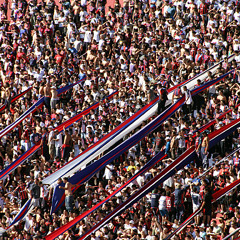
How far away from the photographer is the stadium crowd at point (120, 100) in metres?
26.3

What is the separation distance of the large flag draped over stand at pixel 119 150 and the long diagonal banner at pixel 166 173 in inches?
66.0

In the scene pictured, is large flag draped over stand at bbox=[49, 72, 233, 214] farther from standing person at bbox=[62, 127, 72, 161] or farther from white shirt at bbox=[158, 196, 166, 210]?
standing person at bbox=[62, 127, 72, 161]

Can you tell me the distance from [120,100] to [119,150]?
449cm

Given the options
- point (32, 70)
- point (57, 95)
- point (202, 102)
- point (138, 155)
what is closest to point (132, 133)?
point (138, 155)

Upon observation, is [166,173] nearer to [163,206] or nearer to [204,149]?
[163,206]

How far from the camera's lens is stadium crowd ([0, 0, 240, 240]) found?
1035 inches

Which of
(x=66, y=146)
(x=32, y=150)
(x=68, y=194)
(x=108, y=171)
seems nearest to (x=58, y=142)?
(x=66, y=146)

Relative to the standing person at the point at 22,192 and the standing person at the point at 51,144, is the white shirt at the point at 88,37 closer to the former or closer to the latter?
the standing person at the point at 51,144

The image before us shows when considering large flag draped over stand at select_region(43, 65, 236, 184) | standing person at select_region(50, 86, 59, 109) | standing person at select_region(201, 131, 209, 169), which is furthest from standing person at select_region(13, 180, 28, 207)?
standing person at select_region(201, 131, 209, 169)

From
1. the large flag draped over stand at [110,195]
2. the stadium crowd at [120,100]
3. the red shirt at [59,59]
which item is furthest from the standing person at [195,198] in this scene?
the red shirt at [59,59]

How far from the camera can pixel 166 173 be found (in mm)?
26484

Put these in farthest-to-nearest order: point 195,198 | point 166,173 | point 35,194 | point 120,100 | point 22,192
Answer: point 120,100 < point 22,192 < point 35,194 < point 166,173 < point 195,198

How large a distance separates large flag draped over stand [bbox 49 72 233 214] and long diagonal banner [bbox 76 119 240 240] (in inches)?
66.0

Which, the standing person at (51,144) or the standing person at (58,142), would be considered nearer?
the standing person at (58,142)
